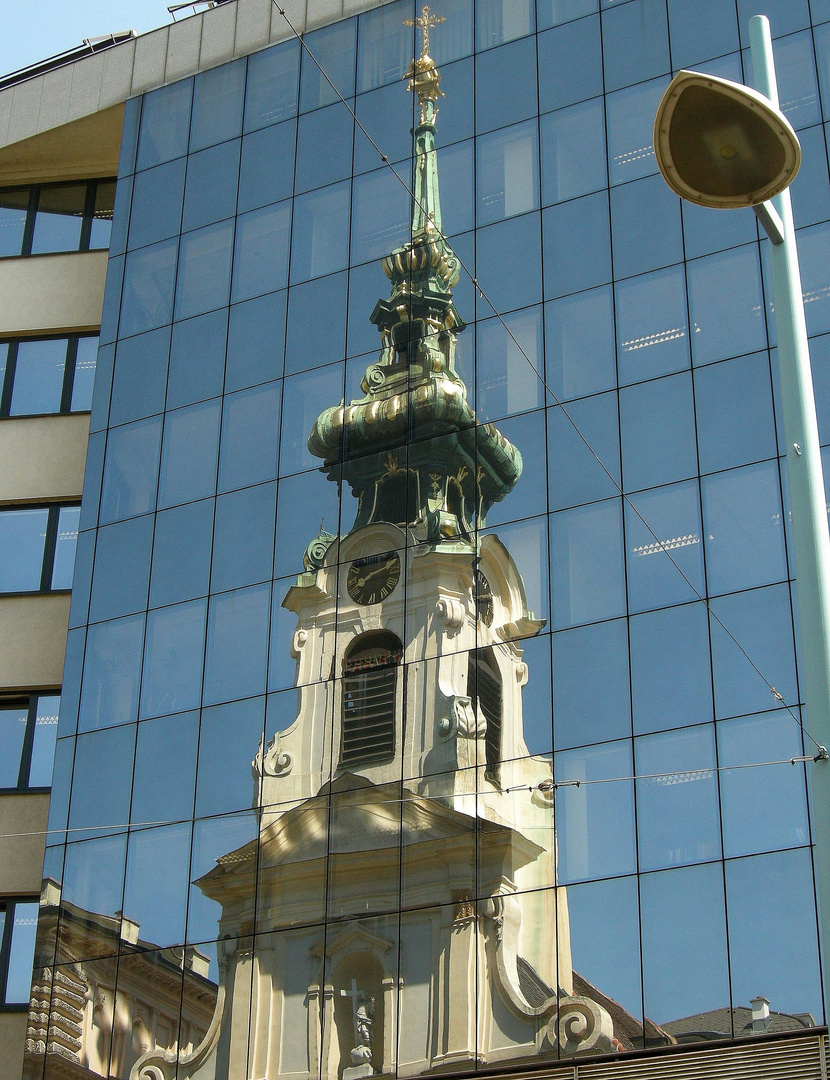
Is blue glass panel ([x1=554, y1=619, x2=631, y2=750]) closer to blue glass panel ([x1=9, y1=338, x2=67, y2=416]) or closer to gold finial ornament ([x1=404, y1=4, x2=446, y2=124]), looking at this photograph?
gold finial ornament ([x1=404, y1=4, x2=446, y2=124])

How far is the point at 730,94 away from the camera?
10.2 metres

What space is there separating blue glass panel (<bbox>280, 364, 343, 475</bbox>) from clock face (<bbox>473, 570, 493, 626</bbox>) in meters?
4.17

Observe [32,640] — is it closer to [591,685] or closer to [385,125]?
[385,125]

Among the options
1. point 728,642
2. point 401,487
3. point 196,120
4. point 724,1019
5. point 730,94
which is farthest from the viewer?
point 196,120

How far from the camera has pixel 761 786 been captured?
65.2ft

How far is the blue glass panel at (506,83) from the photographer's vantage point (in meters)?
26.8

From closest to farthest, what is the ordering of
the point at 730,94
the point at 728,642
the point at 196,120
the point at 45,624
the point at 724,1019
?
the point at 730,94, the point at 724,1019, the point at 728,642, the point at 45,624, the point at 196,120

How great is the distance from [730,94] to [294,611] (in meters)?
15.5

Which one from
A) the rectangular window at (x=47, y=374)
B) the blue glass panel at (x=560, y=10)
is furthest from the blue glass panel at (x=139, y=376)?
the blue glass panel at (x=560, y=10)

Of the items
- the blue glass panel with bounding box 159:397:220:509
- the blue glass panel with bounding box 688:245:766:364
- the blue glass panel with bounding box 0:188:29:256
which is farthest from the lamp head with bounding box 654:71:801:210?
the blue glass panel with bounding box 0:188:29:256

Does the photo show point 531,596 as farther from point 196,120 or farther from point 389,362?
point 196,120

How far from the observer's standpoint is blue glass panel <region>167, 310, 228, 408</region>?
91.7 feet

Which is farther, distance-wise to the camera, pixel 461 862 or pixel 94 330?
pixel 94 330

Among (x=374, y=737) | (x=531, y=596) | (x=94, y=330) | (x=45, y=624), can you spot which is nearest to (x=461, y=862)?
(x=374, y=737)
